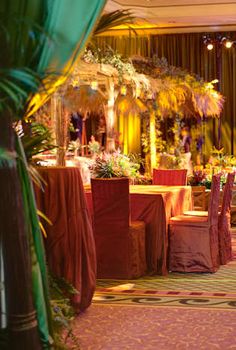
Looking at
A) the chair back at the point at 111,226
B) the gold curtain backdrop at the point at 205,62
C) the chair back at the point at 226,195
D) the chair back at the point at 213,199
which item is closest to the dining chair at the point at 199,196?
the chair back at the point at 226,195

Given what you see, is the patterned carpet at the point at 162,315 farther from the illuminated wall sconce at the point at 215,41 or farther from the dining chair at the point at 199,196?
the illuminated wall sconce at the point at 215,41

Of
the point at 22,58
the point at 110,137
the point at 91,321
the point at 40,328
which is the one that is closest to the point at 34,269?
the point at 40,328

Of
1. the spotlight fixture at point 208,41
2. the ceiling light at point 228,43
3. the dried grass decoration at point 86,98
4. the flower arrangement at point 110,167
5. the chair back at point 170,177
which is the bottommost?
the chair back at point 170,177

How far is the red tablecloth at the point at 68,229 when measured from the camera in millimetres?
5652

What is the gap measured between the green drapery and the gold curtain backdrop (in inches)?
553

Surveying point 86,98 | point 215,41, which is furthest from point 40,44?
point 215,41

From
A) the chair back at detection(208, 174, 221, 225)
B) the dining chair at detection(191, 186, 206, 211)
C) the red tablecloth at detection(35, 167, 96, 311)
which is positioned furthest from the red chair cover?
the dining chair at detection(191, 186, 206, 211)

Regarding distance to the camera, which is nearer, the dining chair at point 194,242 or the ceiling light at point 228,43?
the dining chair at point 194,242

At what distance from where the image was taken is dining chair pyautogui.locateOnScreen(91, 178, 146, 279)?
729cm

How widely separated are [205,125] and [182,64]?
155cm

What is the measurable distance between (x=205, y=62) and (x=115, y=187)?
10.6 m

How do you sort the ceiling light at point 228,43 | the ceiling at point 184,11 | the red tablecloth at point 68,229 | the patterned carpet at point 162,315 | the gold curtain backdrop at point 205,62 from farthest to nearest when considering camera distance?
the gold curtain backdrop at point 205,62 < the ceiling light at point 228,43 < the ceiling at point 184,11 < the red tablecloth at point 68,229 < the patterned carpet at point 162,315

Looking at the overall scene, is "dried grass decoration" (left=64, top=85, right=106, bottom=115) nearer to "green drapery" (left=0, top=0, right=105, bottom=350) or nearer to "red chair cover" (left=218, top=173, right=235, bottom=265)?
"red chair cover" (left=218, top=173, right=235, bottom=265)

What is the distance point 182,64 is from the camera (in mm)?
17375
